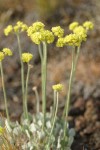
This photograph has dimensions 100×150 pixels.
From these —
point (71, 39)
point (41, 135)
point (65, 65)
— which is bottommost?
point (41, 135)

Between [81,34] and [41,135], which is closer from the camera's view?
[81,34]

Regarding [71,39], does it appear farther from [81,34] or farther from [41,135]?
[41,135]

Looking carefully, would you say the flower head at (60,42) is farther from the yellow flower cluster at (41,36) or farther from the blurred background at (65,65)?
the blurred background at (65,65)

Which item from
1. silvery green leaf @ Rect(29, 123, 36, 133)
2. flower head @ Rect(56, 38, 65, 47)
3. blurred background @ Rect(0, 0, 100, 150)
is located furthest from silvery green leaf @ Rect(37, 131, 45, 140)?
flower head @ Rect(56, 38, 65, 47)

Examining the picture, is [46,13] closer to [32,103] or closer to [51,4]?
[51,4]

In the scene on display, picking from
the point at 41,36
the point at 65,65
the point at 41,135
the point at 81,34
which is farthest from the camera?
the point at 65,65

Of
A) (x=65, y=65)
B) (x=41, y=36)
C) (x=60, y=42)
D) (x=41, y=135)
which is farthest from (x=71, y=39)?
(x=65, y=65)

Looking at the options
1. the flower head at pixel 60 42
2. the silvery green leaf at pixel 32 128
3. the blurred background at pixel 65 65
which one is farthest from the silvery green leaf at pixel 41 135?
the flower head at pixel 60 42

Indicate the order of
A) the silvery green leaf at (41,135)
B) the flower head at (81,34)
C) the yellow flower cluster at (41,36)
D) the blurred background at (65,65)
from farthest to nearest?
the blurred background at (65,65) < the silvery green leaf at (41,135) < the flower head at (81,34) < the yellow flower cluster at (41,36)

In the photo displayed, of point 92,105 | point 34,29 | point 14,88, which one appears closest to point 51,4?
point 14,88

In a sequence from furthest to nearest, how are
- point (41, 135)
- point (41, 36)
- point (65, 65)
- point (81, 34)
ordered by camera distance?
point (65, 65), point (41, 135), point (81, 34), point (41, 36)
